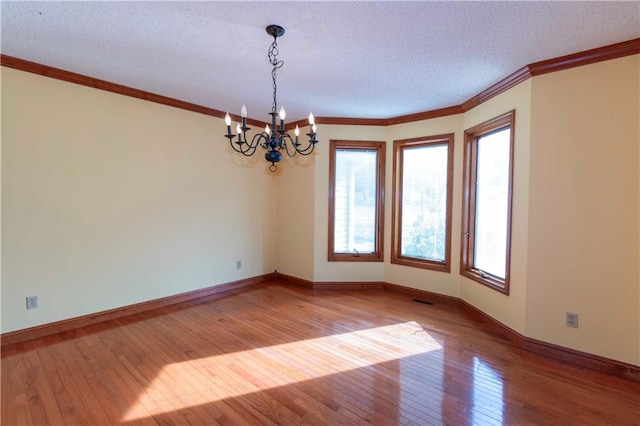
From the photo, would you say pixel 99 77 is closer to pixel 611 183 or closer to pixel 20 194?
pixel 20 194

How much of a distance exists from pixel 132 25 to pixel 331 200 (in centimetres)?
309

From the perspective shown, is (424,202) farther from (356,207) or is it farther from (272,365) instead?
(272,365)

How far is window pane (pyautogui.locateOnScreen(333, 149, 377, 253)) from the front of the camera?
4.70 meters

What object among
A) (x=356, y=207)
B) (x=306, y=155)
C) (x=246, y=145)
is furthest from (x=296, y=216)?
(x=306, y=155)

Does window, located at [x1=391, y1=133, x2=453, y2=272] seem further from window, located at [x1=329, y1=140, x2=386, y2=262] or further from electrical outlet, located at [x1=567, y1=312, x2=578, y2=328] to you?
electrical outlet, located at [x1=567, y1=312, x2=578, y2=328]

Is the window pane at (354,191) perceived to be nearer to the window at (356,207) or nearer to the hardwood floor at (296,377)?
the window at (356,207)

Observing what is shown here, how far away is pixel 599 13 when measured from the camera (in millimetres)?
2004

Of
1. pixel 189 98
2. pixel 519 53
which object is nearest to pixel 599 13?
pixel 519 53

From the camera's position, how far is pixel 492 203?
3.49 meters

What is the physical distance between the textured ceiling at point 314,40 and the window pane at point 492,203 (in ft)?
2.21

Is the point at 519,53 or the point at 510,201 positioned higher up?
the point at 519,53

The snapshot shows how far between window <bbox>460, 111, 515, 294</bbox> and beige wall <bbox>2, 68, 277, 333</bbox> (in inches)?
124

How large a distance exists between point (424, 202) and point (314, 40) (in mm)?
2763

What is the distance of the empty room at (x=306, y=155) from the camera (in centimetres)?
210
